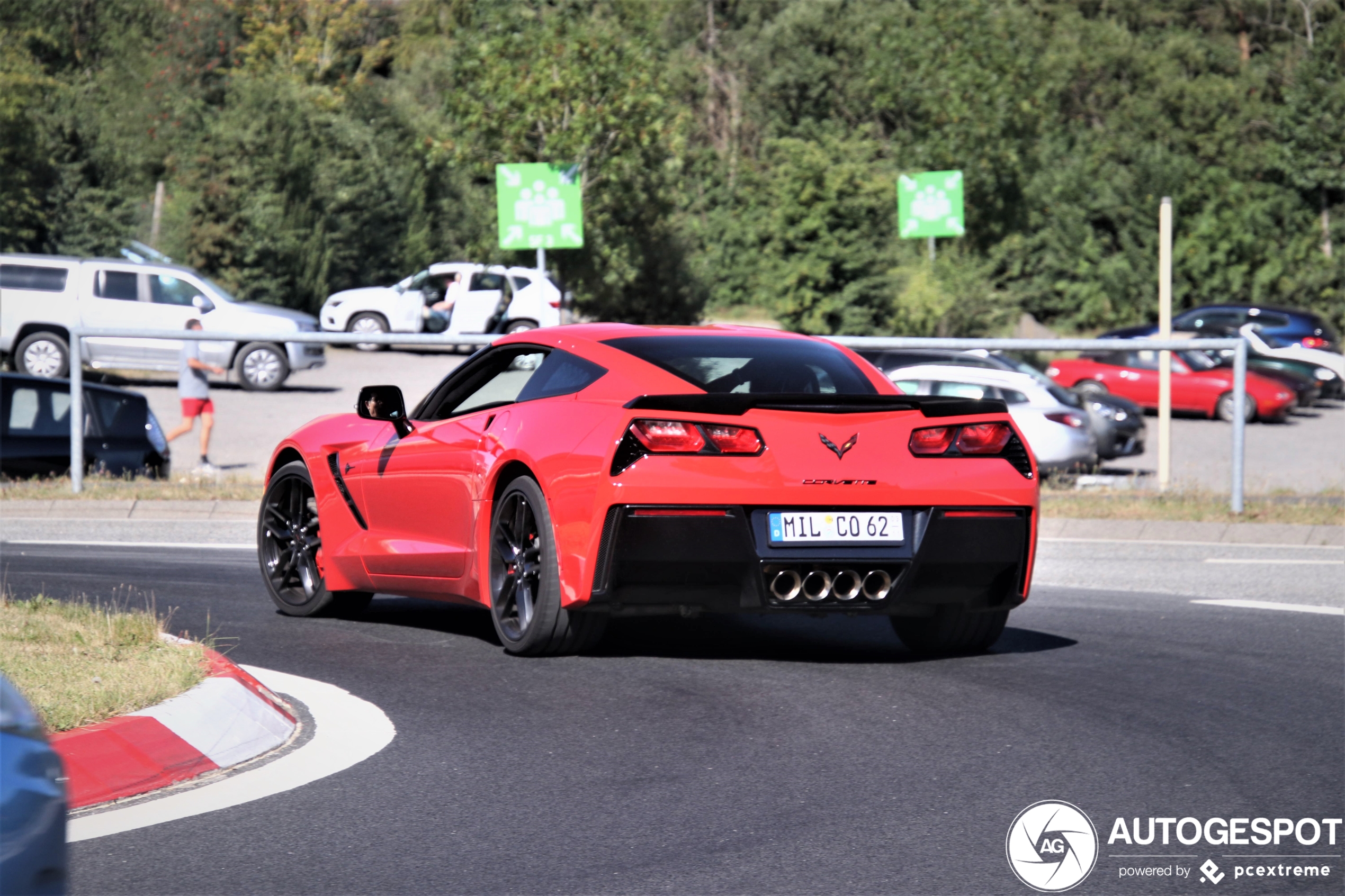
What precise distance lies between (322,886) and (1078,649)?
4523 mm

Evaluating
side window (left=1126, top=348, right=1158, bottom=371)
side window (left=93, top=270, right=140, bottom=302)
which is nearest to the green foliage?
side window (left=1126, top=348, right=1158, bottom=371)

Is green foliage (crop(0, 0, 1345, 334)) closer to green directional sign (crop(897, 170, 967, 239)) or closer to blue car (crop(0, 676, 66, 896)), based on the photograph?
green directional sign (crop(897, 170, 967, 239))

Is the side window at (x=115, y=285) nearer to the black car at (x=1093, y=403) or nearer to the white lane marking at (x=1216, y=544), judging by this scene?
the black car at (x=1093, y=403)

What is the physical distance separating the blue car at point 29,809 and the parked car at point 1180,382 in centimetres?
2965

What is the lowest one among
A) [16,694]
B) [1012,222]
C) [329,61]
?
[16,694]

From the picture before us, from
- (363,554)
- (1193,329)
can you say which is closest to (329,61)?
(1193,329)

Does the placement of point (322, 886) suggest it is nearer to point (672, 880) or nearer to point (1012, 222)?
point (672, 880)

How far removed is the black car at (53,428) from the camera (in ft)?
48.4

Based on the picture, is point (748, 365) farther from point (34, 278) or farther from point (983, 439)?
point (34, 278)

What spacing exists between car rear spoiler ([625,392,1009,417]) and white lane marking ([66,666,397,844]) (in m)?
1.55

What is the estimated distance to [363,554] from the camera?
8.00m

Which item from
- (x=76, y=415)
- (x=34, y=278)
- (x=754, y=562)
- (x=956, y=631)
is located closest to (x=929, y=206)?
(x=34, y=278)

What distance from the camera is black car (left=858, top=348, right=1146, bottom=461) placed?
19.8 metres

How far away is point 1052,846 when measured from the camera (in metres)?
4.41
